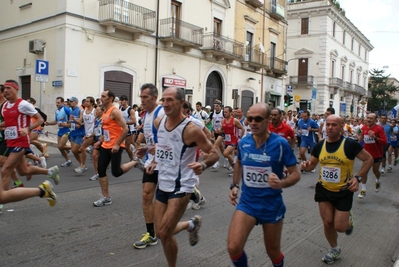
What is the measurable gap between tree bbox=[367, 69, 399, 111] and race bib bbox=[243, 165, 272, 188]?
7079 centimetres

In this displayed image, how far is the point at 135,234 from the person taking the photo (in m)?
5.02

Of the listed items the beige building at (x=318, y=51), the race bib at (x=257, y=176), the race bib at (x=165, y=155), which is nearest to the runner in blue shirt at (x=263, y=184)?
the race bib at (x=257, y=176)

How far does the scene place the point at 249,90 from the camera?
2956cm

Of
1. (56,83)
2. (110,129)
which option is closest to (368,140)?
(110,129)

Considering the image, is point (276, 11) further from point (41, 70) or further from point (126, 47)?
point (41, 70)

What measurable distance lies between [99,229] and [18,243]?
1.03m

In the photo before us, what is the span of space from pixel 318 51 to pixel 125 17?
34637 mm

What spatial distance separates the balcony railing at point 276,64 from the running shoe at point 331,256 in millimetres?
→ 28729

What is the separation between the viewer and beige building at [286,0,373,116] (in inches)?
1831

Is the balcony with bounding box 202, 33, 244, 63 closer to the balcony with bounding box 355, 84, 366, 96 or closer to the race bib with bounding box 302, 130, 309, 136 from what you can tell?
the race bib with bounding box 302, 130, 309, 136

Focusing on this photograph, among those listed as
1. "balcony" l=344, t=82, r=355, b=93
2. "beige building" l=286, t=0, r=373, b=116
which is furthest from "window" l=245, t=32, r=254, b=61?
"balcony" l=344, t=82, r=355, b=93

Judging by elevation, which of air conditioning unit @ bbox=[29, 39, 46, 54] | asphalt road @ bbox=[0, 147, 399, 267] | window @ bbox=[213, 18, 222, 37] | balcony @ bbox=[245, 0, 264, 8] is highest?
balcony @ bbox=[245, 0, 264, 8]

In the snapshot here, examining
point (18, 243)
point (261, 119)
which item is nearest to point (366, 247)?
point (261, 119)

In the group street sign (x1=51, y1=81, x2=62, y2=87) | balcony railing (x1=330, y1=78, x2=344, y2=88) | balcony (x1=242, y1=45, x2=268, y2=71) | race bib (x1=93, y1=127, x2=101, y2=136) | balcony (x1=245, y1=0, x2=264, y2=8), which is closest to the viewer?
race bib (x1=93, y1=127, x2=101, y2=136)
